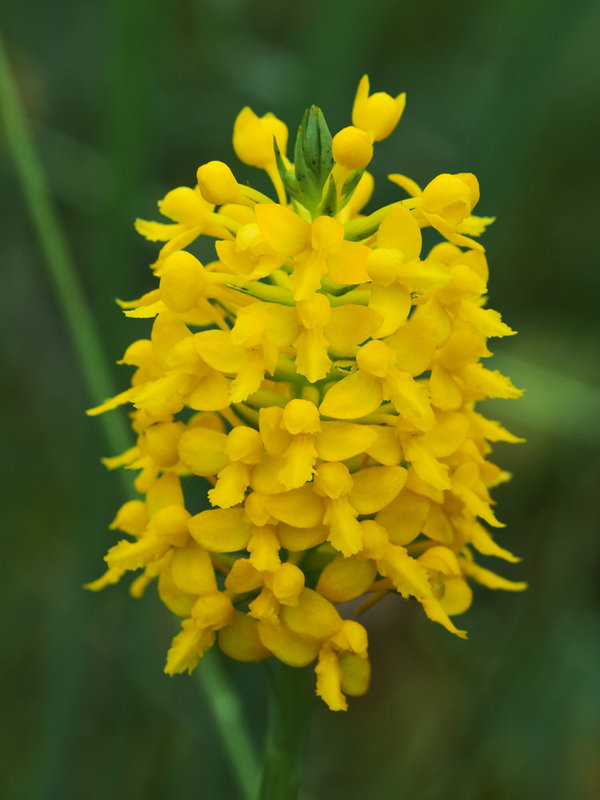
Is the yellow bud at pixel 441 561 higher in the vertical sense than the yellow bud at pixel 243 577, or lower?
lower

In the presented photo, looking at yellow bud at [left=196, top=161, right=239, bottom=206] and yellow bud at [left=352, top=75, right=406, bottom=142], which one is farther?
yellow bud at [left=352, top=75, right=406, bottom=142]

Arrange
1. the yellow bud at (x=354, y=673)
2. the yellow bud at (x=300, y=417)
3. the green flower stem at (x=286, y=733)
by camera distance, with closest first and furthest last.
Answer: the yellow bud at (x=300, y=417) < the yellow bud at (x=354, y=673) < the green flower stem at (x=286, y=733)

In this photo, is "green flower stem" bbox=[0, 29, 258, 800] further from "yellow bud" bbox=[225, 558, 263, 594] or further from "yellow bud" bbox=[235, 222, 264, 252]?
"yellow bud" bbox=[235, 222, 264, 252]

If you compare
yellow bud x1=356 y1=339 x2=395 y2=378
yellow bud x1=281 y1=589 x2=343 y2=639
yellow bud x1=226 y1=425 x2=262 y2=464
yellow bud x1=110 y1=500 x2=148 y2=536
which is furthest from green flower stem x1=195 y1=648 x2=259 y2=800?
yellow bud x1=356 y1=339 x2=395 y2=378

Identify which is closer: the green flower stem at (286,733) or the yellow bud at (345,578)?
the yellow bud at (345,578)

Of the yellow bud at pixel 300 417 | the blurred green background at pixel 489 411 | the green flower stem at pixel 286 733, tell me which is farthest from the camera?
the blurred green background at pixel 489 411

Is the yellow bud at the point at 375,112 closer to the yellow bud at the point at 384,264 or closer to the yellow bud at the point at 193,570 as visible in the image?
the yellow bud at the point at 384,264

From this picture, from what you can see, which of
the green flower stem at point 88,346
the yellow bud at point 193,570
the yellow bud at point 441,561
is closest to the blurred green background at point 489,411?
the green flower stem at point 88,346

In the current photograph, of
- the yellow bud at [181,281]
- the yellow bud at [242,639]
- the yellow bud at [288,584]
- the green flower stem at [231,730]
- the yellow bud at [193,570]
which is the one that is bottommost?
the green flower stem at [231,730]
